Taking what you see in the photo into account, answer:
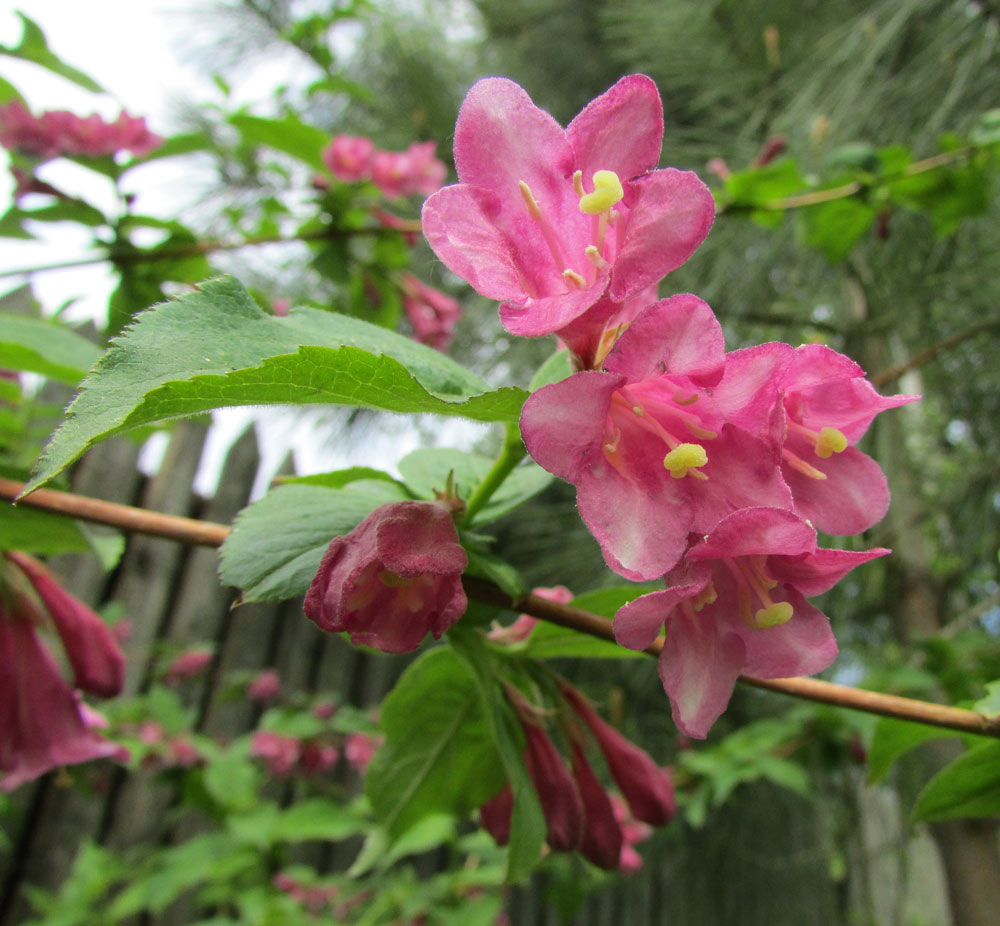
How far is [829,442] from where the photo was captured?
309mm

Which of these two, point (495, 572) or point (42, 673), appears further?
point (42, 673)

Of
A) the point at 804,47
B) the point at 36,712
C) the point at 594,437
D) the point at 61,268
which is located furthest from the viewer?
the point at 804,47

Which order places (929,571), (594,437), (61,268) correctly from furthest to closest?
(929,571), (61,268), (594,437)

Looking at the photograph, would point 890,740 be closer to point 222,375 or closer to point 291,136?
point 222,375

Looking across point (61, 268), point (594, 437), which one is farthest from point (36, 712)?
point (61, 268)

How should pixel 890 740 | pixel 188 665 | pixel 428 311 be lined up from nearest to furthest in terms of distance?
1. pixel 890 740
2. pixel 428 311
3. pixel 188 665

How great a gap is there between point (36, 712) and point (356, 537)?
0.34 metres

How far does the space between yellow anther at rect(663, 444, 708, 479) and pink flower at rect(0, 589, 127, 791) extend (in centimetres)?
43

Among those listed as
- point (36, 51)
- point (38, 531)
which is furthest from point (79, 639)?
point (36, 51)

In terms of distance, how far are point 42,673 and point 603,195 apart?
0.47 meters

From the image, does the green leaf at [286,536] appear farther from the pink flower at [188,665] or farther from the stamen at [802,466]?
the pink flower at [188,665]

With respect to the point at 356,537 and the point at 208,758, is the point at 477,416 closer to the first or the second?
the point at 356,537

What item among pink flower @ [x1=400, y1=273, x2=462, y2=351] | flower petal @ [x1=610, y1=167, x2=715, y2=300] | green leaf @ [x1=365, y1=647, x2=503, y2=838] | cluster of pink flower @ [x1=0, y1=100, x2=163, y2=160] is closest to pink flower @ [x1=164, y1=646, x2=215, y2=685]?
pink flower @ [x1=400, y1=273, x2=462, y2=351]

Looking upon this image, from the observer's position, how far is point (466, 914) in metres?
1.26
